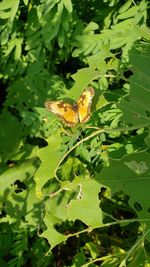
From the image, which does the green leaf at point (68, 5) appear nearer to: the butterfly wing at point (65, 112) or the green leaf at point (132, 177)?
the butterfly wing at point (65, 112)

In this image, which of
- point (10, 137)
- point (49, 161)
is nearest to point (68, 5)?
point (49, 161)

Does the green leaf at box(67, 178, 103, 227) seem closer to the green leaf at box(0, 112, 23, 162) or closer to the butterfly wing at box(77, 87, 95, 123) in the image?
the butterfly wing at box(77, 87, 95, 123)

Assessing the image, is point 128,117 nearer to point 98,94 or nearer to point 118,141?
point 98,94

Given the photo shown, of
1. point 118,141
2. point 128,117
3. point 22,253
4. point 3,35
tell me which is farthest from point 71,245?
point 128,117

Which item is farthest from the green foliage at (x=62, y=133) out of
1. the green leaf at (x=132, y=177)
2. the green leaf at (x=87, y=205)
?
the green leaf at (x=132, y=177)

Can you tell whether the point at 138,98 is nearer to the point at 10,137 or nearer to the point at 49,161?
the point at 49,161


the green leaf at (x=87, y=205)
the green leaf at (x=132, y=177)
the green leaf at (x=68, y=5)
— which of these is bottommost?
the green leaf at (x=87, y=205)
